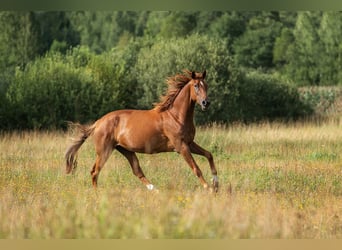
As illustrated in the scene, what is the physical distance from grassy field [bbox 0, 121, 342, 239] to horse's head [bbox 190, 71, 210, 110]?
1.21 meters

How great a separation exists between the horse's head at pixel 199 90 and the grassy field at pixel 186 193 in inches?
47.6

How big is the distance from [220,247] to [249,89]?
25423mm

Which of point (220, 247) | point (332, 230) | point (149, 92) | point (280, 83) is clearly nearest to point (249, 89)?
point (280, 83)

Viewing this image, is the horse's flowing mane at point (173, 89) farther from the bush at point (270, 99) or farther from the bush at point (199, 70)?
the bush at point (270, 99)

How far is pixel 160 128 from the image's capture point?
10.2 m

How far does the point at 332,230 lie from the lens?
22.3ft

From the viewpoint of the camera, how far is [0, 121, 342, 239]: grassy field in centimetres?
571

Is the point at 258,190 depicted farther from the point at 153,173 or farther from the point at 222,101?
the point at 222,101

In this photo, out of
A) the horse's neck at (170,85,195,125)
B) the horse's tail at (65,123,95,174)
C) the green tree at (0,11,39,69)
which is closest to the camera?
the horse's neck at (170,85,195,125)

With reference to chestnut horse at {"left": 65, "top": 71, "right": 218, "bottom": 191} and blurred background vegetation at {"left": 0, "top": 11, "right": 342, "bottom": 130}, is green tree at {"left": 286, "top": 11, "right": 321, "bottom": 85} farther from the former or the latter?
chestnut horse at {"left": 65, "top": 71, "right": 218, "bottom": 191}

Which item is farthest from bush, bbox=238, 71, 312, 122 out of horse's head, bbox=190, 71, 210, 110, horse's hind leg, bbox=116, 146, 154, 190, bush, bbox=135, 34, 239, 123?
horse's head, bbox=190, 71, 210, 110

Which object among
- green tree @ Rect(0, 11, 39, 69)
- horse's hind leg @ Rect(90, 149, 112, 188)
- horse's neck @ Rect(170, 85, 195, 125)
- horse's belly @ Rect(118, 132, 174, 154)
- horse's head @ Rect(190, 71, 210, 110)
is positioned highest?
horse's head @ Rect(190, 71, 210, 110)

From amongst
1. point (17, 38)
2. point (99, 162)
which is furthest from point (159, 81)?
point (17, 38)

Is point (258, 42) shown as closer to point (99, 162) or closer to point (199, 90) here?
point (99, 162)
